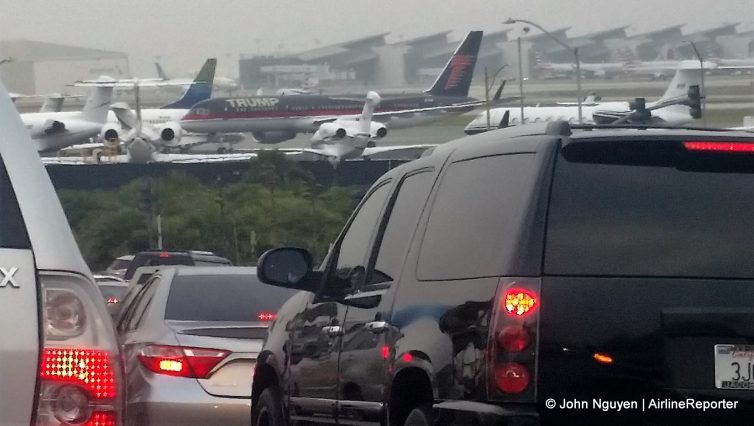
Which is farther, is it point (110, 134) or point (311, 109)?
point (311, 109)

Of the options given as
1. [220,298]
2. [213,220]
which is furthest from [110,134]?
[220,298]

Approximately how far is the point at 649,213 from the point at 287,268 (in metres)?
2.45

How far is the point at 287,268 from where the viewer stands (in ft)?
24.6

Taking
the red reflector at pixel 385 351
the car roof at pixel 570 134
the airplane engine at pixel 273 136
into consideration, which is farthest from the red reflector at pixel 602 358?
the airplane engine at pixel 273 136

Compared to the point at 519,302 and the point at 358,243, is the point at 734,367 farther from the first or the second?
the point at 358,243

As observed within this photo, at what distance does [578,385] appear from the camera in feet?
17.3

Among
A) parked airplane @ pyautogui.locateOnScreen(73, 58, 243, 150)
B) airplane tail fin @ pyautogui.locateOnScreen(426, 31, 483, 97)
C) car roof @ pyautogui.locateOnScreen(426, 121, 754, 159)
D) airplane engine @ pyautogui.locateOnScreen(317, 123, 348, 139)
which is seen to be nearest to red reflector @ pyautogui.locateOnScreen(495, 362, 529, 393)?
car roof @ pyautogui.locateOnScreen(426, 121, 754, 159)

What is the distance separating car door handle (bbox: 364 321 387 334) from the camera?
6494mm

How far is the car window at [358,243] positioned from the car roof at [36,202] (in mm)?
3006

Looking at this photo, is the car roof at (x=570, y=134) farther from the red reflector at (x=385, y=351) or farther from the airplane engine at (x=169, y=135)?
the airplane engine at (x=169, y=135)

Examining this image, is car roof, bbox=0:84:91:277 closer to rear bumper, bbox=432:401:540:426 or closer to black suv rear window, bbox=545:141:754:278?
rear bumper, bbox=432:401:540:426

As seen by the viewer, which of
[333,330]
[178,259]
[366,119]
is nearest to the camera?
[333,330]

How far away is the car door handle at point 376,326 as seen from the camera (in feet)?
21.3

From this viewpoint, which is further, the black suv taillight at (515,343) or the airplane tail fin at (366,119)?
the airplane tail fin at (366,119)
